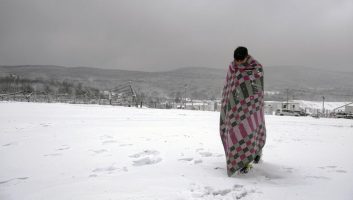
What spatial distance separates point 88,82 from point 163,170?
505 ft

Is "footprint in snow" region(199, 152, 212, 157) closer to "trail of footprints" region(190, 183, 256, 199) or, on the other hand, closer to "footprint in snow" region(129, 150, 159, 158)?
"footprint in snow" region(129, 150, 159, 158)

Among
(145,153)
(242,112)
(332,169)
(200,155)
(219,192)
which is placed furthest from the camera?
(200,155)

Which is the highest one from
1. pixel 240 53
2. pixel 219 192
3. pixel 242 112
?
pixel 240 53

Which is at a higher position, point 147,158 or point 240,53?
point 240,53

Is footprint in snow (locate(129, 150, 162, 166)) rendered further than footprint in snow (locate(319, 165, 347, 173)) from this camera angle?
Yes

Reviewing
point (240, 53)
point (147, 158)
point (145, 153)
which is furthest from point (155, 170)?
point (240, 53)

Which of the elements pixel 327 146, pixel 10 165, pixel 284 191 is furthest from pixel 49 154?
pixel 327 146

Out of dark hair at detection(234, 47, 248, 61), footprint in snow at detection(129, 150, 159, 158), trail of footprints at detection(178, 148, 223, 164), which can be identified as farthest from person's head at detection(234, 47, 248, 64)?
footprint in snow at detection(129, 150, 159, 158)

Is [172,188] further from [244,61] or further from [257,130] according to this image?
[244,61]

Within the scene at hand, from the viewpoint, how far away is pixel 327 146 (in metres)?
7.23

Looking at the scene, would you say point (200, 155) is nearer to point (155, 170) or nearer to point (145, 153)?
point (145, 153)

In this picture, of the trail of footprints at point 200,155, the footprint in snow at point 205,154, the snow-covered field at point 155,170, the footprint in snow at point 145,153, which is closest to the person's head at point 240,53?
the snow-covered field at point 155,170

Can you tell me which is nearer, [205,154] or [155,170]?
[155,170]

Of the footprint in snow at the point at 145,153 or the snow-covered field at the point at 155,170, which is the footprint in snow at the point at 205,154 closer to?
the snow-covered field at the point at 155,170
